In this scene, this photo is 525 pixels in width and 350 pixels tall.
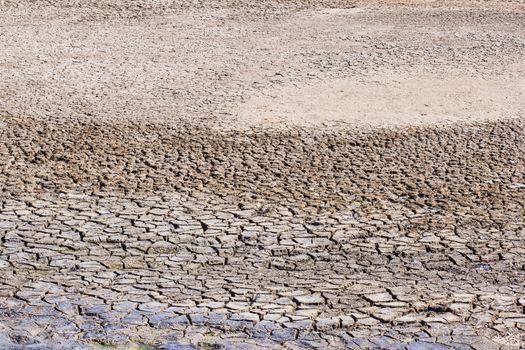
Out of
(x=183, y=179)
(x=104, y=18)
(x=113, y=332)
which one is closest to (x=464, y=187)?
(x=183, y=179)

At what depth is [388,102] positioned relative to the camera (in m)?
9.67

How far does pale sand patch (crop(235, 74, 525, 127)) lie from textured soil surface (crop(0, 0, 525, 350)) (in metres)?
0.03

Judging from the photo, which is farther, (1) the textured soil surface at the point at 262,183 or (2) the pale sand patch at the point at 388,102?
(2) the pale sand patch at the point at 388,102

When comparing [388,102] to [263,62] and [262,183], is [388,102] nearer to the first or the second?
[263,62]

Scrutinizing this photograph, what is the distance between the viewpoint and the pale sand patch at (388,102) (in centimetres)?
918

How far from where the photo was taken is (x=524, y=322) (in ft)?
17.5

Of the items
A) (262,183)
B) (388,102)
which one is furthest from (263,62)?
(262,183)

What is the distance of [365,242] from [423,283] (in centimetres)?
67

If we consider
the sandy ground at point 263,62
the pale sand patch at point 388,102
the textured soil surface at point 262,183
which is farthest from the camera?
the sandy ground at point 263,62

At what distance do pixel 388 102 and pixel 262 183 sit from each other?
2.55 metres

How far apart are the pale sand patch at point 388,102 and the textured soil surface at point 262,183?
33mm

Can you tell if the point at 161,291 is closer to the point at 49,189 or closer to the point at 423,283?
the point at 423,283

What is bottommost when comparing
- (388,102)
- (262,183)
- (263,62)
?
(262,183)

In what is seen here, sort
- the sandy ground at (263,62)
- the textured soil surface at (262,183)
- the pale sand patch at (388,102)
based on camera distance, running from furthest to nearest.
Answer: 1. the sandy ground at (263,62)
2. the pale sand patch at (388,102)
3. the textured soil surface at (262,183)
